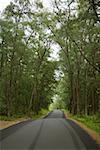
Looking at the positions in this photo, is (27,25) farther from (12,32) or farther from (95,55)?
(95,55)

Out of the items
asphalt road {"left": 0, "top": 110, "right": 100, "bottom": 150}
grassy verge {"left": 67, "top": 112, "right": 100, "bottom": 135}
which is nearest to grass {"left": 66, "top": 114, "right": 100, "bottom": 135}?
grassy verge {"left": 67, "top": 112, "right": 100, "bottom": 135}

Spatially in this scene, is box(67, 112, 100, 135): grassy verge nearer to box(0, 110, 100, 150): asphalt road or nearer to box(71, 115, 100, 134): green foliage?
box(71, 115, 100, 134): green foliage

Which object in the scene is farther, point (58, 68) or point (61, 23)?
point (58, 68)

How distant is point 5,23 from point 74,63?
17644mm

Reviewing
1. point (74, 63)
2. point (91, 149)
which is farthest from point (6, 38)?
point (91, 149)

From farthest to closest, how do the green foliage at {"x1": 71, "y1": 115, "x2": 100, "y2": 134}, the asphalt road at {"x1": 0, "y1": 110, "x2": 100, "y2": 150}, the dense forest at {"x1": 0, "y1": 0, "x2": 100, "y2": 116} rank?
the dense forest at {"x1": 0, "y1": 0, "x2": 100, "y2": 116} → the green foliage at {"x1": 71, "y1": 115, "x2": 100, "y2": 134} → the asphalt road at {"x1": 0, "y1": 110, "x2": 100, "y2": 150}

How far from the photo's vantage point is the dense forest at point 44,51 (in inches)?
1359

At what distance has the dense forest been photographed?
34.5 m

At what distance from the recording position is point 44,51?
52.9 m

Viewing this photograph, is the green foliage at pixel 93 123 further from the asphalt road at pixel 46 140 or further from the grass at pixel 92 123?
the asphalt road at pixel 46 140

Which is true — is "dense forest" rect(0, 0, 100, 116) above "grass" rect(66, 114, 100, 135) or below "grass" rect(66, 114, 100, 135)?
above

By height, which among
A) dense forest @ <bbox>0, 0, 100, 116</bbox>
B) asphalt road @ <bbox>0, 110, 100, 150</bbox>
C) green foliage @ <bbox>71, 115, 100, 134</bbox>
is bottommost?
asphalt road @ <bbox>0, 110, 100, 150</bbox>

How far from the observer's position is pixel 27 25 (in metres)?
41.8

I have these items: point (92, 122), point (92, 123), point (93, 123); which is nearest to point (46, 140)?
point (92, 123)
